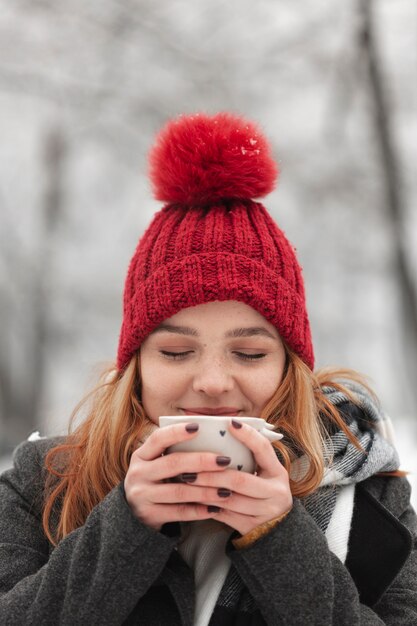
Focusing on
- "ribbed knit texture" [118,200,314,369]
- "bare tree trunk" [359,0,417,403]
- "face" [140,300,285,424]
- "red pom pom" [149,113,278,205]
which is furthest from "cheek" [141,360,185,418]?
"bare tree trunk" [359,0,417,403]

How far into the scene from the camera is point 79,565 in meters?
1.51

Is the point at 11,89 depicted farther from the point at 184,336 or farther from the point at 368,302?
the point at 184,336

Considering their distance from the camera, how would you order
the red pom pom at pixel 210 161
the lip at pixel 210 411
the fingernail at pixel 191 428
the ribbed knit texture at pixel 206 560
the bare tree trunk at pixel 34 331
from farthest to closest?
the bare tree trunk at pixel 34 331 → the red pom pom at pixel 210 161 → the lip at pixel 210 411 → the ribbed knit texture at pixel 206 560 → the fingernail at pixel 191 428

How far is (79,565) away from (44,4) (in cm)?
746

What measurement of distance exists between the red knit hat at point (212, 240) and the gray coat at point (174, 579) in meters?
0.55

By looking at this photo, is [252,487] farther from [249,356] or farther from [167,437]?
[249,356]

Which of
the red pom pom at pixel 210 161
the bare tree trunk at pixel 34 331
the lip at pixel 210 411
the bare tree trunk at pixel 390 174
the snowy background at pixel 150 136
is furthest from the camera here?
the bare tree trunk at pixel 34 331

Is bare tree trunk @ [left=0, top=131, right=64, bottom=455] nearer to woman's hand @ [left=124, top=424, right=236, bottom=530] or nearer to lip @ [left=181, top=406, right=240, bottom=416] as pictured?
lip @ [left=181, top=406, right=240, bottom=416]

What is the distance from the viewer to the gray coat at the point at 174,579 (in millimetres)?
1477

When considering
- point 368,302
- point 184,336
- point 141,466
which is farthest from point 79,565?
point 368,302

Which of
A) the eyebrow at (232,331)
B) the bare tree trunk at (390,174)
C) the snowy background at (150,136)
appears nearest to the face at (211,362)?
the eyebrow at (232,331)

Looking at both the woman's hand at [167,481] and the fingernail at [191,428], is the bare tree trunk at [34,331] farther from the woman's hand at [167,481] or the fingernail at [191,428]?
the fingernail at [191,428]

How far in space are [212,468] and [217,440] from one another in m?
0.06

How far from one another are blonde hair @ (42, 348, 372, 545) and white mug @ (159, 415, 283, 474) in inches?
15.0
